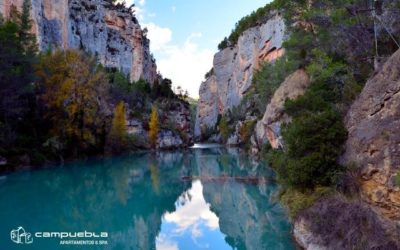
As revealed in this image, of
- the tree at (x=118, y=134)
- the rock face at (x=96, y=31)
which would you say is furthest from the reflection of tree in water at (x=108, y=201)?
the rock face at (x=96, y=31)

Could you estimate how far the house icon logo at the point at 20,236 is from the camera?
29.1ft

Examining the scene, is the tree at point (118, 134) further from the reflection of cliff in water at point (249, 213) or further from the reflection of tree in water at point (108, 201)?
the reflection of cliff in water at point (249, 213)

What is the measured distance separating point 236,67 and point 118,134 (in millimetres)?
43389

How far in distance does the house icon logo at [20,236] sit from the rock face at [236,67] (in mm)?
46353

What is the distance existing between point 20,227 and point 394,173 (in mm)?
9851

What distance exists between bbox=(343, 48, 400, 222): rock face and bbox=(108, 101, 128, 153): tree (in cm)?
3233

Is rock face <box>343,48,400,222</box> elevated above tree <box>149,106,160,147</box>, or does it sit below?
below

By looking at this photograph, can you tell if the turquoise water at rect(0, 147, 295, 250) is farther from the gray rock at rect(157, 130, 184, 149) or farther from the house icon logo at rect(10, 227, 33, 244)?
the gray rock at rect(157, 130, 184, 149)

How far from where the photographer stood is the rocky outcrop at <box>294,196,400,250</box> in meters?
6.07

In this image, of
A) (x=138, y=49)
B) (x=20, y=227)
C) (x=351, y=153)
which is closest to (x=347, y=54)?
(x=351, y=153)

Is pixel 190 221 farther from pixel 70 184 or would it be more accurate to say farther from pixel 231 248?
pixel 70 184

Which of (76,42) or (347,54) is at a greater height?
(76,42)

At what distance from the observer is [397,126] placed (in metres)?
7.20

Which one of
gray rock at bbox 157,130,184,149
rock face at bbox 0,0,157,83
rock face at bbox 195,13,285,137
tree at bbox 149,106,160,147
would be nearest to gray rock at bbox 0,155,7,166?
rock face at bbox 0,0,157,83
